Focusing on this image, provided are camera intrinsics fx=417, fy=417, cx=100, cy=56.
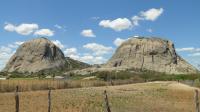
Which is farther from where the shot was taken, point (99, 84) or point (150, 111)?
point (99, 84)

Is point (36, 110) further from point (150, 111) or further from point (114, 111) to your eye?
point (150, 111)

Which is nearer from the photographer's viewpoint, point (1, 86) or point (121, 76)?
point (1, 86)

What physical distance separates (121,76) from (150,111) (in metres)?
115

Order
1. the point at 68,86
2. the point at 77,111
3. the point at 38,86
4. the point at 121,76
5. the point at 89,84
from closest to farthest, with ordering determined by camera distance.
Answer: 1. the point at 77,111
2. the point at 38,86
3. the point at 68,86
4. the point at 89,84
5. the point at 121,76

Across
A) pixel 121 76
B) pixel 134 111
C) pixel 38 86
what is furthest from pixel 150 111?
pixel 121 76

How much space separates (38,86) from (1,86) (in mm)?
8231

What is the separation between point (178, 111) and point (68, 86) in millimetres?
47666

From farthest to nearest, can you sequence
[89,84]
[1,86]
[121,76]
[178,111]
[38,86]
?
[121,76] → [89,84] → [38,86] → [1,86] → [178,111]

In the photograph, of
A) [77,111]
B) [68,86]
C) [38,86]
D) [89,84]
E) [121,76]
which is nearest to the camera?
[77,111]

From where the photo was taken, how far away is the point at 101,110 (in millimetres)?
30297

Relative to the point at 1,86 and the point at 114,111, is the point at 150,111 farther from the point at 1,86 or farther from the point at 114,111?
the point at 1,86

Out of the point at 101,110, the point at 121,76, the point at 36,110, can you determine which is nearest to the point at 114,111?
the point at 101,110

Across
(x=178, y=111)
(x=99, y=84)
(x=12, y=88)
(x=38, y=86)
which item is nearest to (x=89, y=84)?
(x=99, y=84)

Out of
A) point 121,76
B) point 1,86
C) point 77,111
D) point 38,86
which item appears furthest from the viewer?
point 121,76
